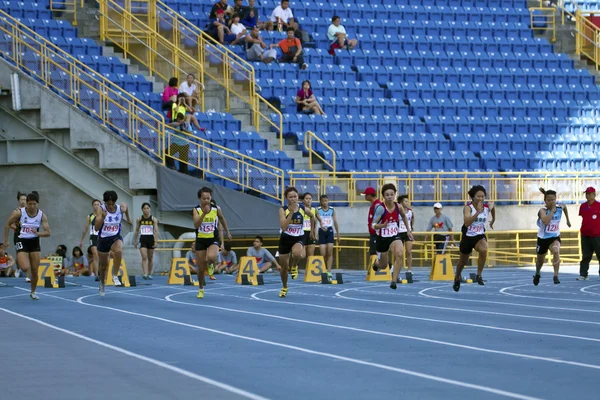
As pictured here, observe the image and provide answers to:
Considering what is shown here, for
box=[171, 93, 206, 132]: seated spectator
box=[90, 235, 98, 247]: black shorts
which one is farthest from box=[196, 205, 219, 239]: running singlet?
box=[171, 93, 206, 132]: seated spectator

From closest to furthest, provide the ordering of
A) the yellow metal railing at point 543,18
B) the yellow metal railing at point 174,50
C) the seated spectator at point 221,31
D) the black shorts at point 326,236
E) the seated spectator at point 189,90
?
the black shorts at point 326,236 → the seated spectator at point 189,90 → the yellow metal railing at point 174,50 → the seated spectator at point 221,31 → the yellow metal railing at point 543,18

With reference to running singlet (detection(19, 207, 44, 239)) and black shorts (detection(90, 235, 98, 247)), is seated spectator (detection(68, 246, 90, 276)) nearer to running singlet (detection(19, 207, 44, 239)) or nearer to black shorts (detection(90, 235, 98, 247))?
black shorts (detection(90, 235, 98, 247))

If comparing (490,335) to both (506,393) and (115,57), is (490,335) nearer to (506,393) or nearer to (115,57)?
(506,393)

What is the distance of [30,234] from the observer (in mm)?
20266

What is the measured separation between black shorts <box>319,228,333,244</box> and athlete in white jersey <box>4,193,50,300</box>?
26.6ft

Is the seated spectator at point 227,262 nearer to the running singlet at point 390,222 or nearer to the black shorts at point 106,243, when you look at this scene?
the black shorts at point 106,243

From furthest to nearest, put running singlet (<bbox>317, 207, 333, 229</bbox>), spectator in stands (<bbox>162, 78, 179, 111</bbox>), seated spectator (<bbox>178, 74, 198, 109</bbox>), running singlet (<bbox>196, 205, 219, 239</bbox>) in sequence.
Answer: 1. seated spectator (<bbox>178, 74, 198, 109</bbox>)
2. spectator in stands (<bbox>162, 78, 179, 111</bbox>)
3. running singlet (<bbox>317, 207, 333, 229</bbox>)
4. running singlet (<bbox>196, 205, 219, 239</bbox>)

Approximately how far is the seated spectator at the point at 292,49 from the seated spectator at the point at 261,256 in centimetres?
889

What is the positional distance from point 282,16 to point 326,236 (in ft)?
41.9

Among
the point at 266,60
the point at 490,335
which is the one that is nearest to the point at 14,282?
the point at 266,60

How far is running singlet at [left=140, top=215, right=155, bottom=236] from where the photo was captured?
90.5 feet

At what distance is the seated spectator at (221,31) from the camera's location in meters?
36.3

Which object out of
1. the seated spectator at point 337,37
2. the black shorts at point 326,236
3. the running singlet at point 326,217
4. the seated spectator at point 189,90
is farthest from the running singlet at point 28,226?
the seated spectator at point 337,37

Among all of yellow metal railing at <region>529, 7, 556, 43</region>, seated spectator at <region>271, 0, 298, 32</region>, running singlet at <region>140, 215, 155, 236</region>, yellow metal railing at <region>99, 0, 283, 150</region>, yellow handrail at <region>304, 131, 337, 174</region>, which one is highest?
yellow metal railing at <region>529, 7, 556, 43</region>
